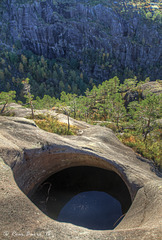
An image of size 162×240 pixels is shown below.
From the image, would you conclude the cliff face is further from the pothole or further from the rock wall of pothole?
the rock wall of pothole

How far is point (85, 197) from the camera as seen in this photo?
1240 centimetres

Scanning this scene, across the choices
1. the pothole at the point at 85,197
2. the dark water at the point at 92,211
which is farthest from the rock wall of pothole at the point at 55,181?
the dark water at the point at 92,211

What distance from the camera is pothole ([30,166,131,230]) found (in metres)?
10.5

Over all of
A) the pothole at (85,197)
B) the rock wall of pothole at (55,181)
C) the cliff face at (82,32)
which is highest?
the cliff face at (82,32)

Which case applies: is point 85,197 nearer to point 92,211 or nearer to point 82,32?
point 92,211

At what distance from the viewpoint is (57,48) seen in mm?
140000

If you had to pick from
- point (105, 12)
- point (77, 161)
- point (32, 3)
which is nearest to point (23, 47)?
point (32, 3)

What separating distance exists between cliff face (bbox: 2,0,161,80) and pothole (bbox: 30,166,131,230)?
13421 cm

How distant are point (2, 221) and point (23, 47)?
524 feet

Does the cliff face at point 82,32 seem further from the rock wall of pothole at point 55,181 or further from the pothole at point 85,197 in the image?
the rock wall of pothole at point 55,181

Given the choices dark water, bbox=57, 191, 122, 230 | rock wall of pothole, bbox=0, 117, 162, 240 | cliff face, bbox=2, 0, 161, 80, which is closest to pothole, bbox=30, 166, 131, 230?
dark water, bbox=57, 191, 122, 230

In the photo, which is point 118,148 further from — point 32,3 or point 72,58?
point 32,3

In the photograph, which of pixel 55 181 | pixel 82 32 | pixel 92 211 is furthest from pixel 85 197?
pixel 82 32

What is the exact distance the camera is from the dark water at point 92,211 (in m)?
10.2
